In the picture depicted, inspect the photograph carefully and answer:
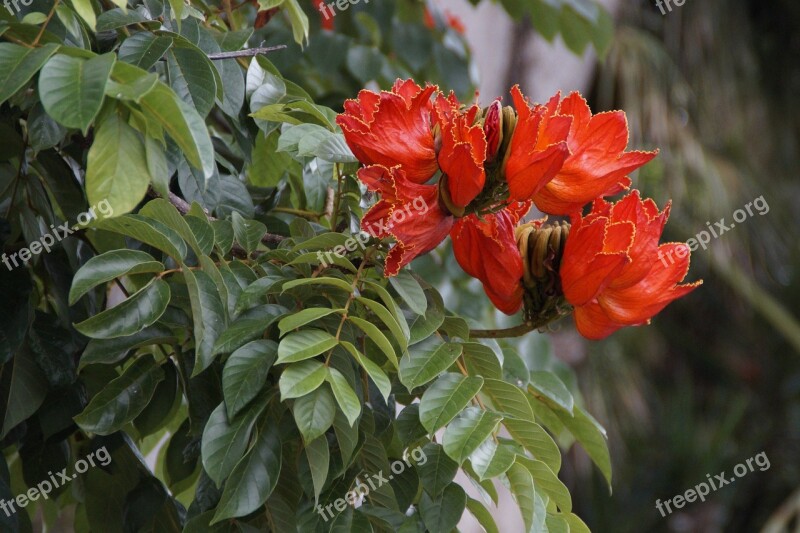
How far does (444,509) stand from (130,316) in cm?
34

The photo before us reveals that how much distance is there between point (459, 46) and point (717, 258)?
2.19 meters

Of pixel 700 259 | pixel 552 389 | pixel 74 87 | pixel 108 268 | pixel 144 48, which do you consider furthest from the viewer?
pixel 700 259

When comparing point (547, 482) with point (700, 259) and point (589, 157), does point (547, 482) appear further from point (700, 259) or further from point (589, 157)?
point (700, 259)

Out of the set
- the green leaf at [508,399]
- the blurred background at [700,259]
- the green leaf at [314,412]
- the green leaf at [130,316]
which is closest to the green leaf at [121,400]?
the green leaf at [130,316]

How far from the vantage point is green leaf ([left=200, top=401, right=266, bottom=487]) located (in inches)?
32.5

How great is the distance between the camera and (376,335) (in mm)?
860

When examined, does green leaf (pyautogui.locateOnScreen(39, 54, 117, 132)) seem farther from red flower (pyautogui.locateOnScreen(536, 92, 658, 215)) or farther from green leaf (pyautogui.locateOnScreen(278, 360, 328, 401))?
red flower (pyautogui.locateOnScreen(536, 92, 658, 215))

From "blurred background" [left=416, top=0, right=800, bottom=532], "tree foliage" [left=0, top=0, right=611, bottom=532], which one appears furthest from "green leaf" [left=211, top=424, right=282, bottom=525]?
"blurred background" [left=416, top=0, right=800, bottom=532]

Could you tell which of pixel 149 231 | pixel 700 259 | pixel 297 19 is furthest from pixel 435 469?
pixel 700 259

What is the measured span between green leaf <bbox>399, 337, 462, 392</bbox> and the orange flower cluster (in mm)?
87

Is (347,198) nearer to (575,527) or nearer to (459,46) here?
(575,527)

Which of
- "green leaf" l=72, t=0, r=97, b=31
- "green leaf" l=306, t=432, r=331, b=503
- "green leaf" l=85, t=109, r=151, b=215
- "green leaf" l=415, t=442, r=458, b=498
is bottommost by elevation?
"green leaf" l=415, t=442, r=458, b=498

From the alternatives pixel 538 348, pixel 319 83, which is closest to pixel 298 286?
pixel 538 348

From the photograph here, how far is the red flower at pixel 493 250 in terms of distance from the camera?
94 cm
